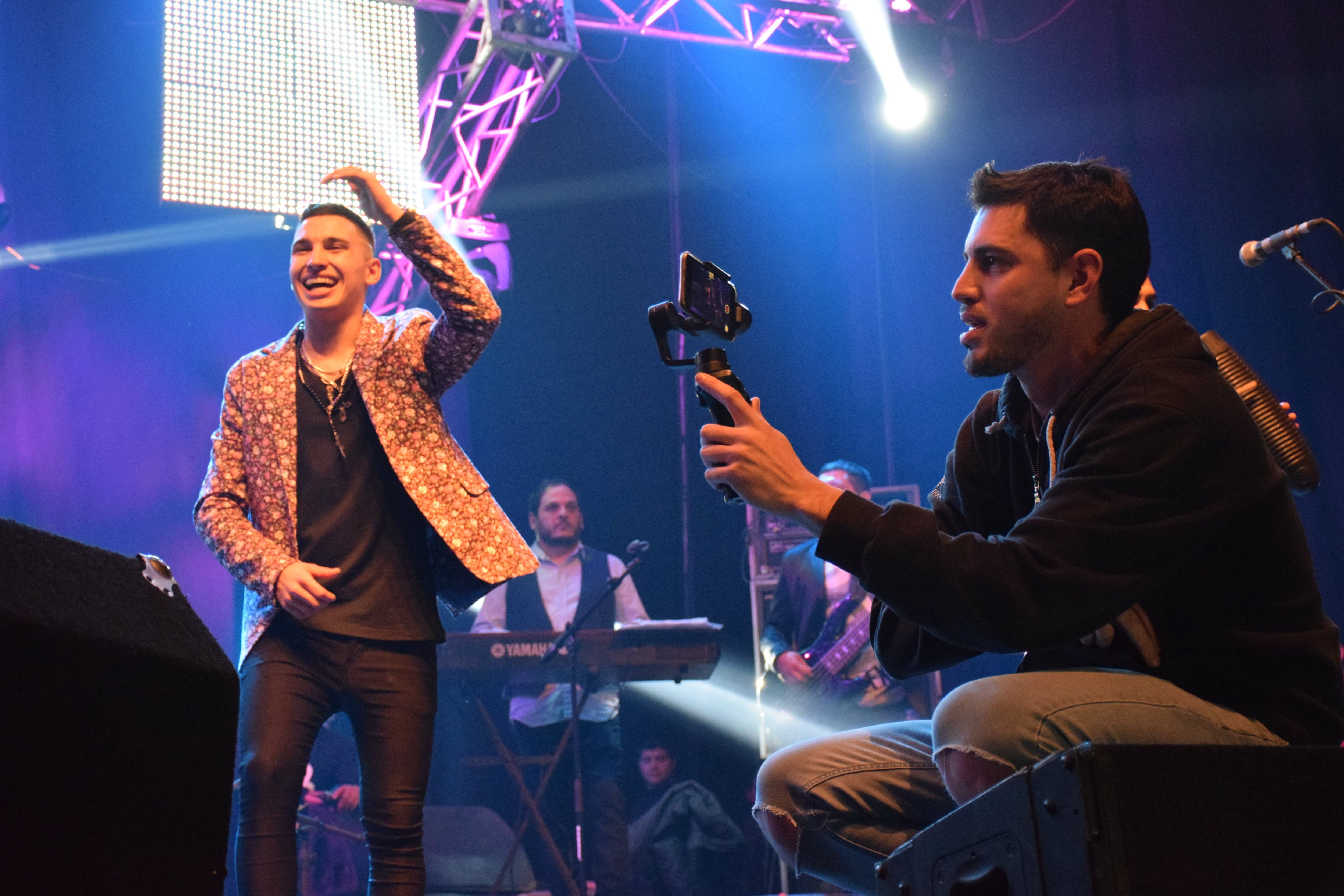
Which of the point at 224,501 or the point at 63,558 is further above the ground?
the point at 224,501

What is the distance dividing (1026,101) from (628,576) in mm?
3632

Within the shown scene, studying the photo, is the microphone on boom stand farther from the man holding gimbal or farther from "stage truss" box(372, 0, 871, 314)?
"stage truss" box(372, 0, 871, 314)

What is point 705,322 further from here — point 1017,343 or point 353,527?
point 353,527

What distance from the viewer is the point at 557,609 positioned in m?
5.77

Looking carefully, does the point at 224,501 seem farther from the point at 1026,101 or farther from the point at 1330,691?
the point at 1026,101

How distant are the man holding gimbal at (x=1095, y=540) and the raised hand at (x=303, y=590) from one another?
1.12m

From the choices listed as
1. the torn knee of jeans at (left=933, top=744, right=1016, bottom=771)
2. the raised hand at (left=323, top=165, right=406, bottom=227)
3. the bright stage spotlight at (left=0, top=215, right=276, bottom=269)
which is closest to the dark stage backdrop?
the bright stage spotlight at (left=0, top=215, right=276, bottom=269)

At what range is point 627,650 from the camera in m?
Answer: 4.71

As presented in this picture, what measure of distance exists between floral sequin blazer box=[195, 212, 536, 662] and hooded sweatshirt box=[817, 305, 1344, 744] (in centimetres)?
119

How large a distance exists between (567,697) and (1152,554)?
4185 mm

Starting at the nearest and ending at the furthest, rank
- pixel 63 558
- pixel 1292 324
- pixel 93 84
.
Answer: pixel 63 558
pixel 1292 324
pixel 93 84

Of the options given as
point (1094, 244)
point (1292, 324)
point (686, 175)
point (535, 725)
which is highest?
point (686, 175)

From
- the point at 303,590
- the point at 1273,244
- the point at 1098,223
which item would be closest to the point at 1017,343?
the point at 1098,223

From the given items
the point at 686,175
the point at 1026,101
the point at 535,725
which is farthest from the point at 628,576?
the point at 1026,101
